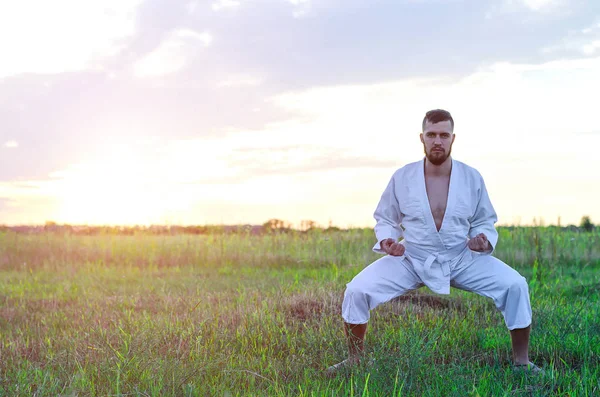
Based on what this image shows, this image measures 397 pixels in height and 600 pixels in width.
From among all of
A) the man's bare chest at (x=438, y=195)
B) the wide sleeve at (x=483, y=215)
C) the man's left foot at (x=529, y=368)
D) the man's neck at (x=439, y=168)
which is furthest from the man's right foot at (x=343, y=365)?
the man's neck at (x=439, y=168)

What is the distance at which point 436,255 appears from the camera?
4980 millimetres

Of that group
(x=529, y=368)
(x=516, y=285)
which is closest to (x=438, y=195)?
(x=516, y=285)

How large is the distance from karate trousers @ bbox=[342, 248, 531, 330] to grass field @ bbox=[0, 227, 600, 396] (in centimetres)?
37

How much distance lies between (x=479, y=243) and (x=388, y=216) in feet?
2.65

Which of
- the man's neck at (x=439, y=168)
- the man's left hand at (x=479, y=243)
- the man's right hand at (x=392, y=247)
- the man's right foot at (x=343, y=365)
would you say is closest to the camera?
the man's right foot at (x=343, y=365)

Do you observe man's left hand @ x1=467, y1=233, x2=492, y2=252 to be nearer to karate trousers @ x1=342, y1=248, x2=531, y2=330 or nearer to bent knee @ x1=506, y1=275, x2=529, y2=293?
karate trousers @ x1=342, y1=248, x2=531, y2=330

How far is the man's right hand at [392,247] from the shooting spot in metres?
4.58

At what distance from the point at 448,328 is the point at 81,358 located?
3448 mm

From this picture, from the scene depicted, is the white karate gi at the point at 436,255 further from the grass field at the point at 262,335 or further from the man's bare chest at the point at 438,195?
the grass field at the point at 262,335

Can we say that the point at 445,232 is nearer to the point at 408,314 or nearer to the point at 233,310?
the point at 408,314

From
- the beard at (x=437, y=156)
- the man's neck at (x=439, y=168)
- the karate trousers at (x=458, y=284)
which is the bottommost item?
the karate trousers at (x=458, y=284)

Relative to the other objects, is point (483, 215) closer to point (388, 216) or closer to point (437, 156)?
point (437, 156)

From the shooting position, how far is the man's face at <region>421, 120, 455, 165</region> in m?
5.01

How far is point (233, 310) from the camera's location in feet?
21.9
